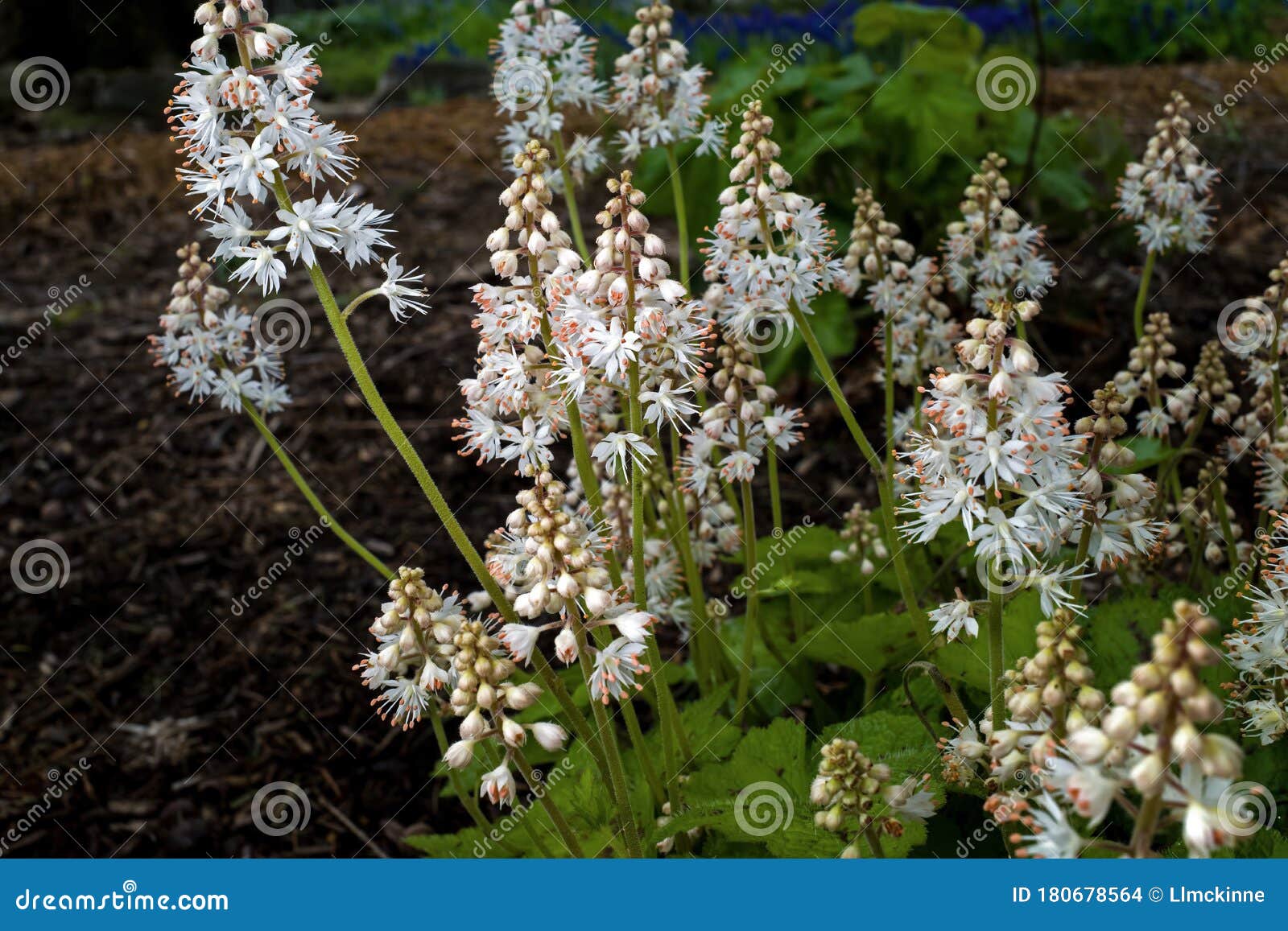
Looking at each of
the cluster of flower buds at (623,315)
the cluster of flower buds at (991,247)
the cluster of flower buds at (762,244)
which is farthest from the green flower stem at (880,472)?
the cluster of flower buds at (991,247)

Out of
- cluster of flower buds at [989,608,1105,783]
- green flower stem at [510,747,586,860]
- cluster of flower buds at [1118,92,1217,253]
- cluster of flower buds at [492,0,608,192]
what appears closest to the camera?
cluster of flower buds at [989,608,1105,783]

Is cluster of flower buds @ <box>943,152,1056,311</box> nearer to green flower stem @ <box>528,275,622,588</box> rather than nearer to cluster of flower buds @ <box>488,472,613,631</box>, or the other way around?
green flower stem @ <box>528,275,622,588</box>

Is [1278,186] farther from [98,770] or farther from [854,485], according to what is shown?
[98,770]

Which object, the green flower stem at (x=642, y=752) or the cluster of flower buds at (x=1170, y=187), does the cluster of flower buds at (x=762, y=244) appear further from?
the cluster of flower buds at (x=1170, y=187)

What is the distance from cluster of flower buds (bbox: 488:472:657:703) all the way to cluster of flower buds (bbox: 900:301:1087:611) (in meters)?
0.77

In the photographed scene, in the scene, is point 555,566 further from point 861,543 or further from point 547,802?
point 861,543

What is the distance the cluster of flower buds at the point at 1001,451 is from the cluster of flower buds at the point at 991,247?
1.68 m

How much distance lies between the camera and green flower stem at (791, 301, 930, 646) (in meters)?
3.43

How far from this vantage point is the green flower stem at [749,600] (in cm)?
387

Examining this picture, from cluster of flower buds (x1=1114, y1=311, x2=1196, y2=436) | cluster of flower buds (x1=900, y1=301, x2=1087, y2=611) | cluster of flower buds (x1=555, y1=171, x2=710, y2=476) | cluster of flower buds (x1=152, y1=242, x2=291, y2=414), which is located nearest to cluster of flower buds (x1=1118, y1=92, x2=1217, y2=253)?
cluster of flower buds (x1=1114, y1=311, x2=1196, y2=436)

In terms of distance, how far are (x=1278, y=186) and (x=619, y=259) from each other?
25.9 ft

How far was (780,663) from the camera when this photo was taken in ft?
14.5

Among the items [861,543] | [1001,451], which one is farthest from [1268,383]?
[1001,451]

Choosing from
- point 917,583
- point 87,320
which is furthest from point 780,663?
point 87,320
